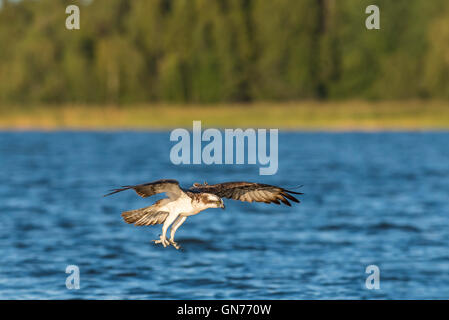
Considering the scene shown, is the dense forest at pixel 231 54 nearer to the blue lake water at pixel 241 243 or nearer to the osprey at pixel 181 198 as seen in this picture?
the blue lake water at pixel 241 243

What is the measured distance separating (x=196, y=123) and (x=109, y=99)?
22.5m

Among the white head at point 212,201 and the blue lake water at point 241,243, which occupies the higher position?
the white head at point 212,201

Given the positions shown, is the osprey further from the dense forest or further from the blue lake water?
the dense forest

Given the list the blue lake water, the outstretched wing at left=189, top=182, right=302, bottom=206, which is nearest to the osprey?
the outstretched wing at left=189, top=182, right=302, bottom=206

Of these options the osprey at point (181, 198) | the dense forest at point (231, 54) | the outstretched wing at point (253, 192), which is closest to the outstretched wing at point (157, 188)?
the osprey at point (181, 198)

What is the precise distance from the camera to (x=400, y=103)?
106688mm

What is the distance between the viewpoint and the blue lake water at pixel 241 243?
2469cm

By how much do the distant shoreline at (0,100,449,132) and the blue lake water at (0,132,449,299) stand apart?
96.2 ft

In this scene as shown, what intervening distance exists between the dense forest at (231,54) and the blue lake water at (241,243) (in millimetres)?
44185

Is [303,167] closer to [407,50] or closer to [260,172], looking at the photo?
[260,172]

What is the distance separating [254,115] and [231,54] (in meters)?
14.0

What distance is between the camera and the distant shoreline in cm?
9525

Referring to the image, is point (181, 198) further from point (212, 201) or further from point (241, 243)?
point (241, 243)
